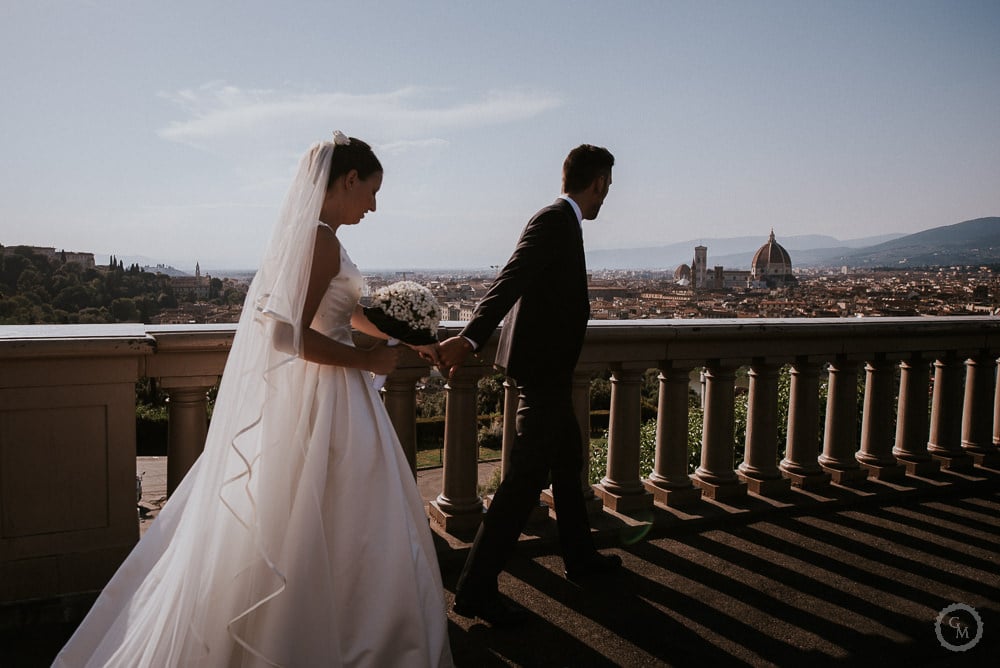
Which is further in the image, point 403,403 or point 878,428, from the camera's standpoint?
point 878,428

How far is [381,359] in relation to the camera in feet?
9.66

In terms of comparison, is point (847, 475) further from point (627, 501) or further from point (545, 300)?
point (545, 300)

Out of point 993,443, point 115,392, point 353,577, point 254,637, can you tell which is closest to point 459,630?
point 353,577

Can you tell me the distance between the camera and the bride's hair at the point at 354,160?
2947 millimetres

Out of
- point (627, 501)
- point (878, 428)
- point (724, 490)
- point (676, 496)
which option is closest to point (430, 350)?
point (627, 501)

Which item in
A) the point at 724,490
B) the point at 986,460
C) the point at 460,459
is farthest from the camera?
the point at 986,460

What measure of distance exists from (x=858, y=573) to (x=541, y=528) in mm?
1657

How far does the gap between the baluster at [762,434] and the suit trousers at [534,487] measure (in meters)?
1.71

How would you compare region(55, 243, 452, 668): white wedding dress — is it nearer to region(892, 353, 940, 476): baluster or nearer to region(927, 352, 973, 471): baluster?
region(892, 353, 940, 476): baluster

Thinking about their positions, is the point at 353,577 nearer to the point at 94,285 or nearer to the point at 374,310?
the point at 374,310

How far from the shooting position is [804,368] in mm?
5051

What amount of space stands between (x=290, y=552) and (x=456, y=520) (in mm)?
1593

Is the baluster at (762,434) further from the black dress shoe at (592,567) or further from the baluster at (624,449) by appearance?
the black dress shoe at (592,567)

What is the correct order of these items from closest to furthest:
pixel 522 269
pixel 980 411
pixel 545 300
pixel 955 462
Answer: pixel 522 269, pixel 545 300, pixel 955 462, pixel 980 411
